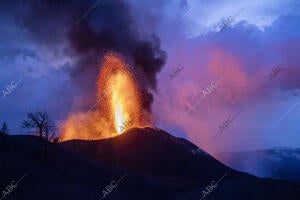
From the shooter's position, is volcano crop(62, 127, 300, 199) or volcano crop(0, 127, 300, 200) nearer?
volcano crop(0, 127, 300, 200)

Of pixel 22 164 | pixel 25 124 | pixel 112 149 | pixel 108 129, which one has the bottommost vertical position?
pixel 22 164

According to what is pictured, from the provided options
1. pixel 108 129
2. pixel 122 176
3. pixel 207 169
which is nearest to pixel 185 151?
pixel 207 169

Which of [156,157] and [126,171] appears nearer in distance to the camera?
[126,171]

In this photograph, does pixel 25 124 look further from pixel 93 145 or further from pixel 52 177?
pixel 93 145

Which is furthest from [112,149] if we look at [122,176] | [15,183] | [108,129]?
[15,183]

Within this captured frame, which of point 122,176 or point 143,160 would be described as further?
point 143,160

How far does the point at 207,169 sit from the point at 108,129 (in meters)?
35.1

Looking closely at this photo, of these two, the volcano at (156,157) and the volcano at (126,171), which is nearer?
the volcano at (126,171)

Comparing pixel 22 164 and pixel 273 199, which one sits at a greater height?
pixel 22 164

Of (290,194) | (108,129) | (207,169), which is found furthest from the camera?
(108,129)

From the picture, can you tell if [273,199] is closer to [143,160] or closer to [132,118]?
[143,160]

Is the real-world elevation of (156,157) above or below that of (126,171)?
above

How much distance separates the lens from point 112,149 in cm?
8538

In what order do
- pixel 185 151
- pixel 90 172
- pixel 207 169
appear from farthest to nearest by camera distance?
pixel 185 151
pixel 207 169
pixel 90 172
